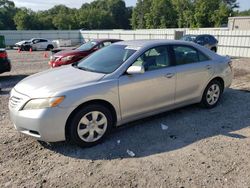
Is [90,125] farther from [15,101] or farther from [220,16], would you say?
[220,16]

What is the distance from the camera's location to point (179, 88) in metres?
4.87

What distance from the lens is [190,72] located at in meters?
5.00

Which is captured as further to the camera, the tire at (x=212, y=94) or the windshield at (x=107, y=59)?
the tire at (x=212, y=94)

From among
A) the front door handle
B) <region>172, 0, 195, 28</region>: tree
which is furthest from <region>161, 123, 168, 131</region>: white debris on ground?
<region>172, 0, 195, 28</region>: tree

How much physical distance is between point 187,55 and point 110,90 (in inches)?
77.8

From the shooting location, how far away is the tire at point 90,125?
377 centimetres

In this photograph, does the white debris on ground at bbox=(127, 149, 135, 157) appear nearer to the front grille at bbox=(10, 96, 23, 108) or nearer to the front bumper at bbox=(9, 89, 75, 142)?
the front bumper at bbox=(9, 89, 75, 142)

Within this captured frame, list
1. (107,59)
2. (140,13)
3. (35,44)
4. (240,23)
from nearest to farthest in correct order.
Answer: (107,59) < (35,44) < (240,23) < (140,13)

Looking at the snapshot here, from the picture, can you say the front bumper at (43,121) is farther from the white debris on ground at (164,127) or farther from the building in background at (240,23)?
the building in background at (240,23)

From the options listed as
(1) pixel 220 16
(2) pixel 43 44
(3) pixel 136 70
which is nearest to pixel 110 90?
(3) pixel 136 70

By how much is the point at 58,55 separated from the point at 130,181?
758 centimetres

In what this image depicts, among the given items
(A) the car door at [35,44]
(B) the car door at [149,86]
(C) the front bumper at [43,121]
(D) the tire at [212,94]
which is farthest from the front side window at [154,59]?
(A) the car door at [35,44]

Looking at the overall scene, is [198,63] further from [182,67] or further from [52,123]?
[52,123]

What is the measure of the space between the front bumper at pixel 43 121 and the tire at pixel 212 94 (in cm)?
310
